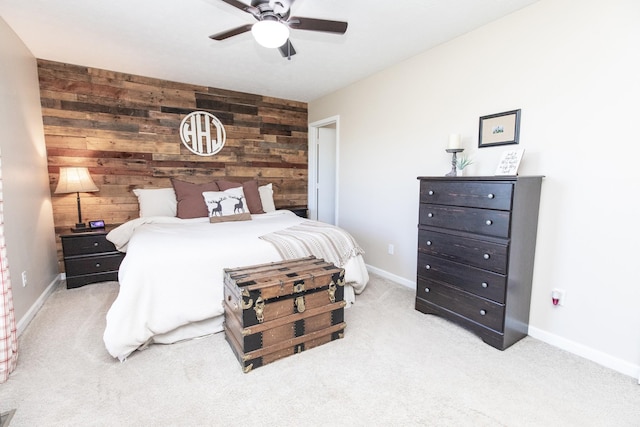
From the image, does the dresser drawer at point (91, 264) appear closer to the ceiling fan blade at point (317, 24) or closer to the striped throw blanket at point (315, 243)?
the striped throw blanket at point (315, 243)

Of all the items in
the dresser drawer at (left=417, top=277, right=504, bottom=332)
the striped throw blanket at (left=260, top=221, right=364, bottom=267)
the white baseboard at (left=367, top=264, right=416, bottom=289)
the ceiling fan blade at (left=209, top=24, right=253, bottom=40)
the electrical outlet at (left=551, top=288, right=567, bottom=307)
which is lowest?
the white baseboard at (left=367, top=264, right=416, bottom=289)

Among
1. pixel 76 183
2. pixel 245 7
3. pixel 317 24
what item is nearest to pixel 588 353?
pixel 317 24

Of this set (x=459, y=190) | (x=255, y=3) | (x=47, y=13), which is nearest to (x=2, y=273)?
(x=47, y=13)

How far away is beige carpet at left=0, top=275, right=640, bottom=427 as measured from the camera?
1448 millimetres

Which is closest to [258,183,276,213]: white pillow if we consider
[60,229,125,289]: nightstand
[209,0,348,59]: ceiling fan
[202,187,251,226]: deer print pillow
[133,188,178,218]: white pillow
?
[202,187,251,226]: deer print pillow

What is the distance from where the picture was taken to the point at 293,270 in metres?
2.09

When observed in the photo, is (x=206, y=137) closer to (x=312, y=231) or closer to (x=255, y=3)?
(x=312, y=231)

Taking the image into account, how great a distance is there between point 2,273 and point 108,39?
2.10 m

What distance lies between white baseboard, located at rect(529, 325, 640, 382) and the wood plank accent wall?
12.1 ft

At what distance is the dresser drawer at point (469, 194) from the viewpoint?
1936 mm

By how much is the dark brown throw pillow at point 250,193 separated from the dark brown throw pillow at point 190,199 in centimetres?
19

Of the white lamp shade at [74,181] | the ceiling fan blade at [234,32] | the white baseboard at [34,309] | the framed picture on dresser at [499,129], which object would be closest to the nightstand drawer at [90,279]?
the white baseboard at [34,309]

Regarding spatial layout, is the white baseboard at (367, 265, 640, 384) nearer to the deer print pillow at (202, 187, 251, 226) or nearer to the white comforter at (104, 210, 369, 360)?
the white comforter at (104, 210, 369, 360)

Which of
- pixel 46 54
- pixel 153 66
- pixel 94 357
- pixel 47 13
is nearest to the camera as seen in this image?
pixel 94 357
